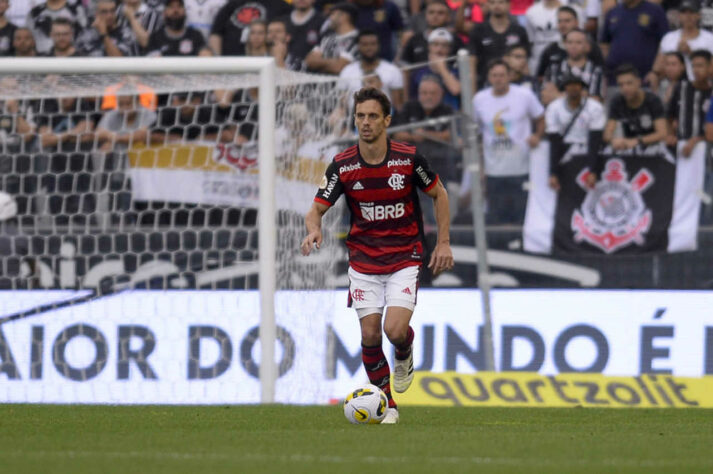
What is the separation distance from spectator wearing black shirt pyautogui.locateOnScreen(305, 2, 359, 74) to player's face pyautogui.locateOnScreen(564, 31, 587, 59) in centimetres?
238

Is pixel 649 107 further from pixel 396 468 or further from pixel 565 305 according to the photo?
pixel 396 468

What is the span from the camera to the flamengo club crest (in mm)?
12000

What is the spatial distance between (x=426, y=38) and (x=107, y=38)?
3.88 meters

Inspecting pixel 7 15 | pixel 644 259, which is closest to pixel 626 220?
pixel 644 259

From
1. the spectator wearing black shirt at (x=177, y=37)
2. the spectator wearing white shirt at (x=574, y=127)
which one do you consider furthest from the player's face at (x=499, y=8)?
the spectator wearing black shirt at (x=177, y=37)

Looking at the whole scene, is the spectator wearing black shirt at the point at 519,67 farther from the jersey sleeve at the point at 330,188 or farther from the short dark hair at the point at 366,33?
the jersey sleeve at the point at 330,188

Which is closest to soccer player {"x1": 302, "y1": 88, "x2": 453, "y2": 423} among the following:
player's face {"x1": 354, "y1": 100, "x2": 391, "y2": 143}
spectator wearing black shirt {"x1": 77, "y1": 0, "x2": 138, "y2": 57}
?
player's face {"x1": 354, "y1": 100, "x2": 391, "y2": 143}

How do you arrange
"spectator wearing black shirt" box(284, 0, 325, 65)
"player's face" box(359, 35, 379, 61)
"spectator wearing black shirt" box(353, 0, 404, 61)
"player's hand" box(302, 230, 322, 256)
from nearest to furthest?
"player's hand" box(302, 230, 322, 256)
"player's face" box(359, 35, 379, 61)
"spectator wearing black shirt" box(284, 0, 325, 65)
"spectator wearing black shirt" box(353, 0, 404, 61)

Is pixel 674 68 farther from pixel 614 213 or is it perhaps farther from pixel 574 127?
pixel 614 213

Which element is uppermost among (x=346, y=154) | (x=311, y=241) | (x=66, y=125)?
(x=66, y=125)

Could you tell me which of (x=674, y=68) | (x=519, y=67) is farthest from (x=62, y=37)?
(x=674, y=68)

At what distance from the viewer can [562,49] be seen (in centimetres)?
1341

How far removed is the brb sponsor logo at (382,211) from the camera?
790 cm

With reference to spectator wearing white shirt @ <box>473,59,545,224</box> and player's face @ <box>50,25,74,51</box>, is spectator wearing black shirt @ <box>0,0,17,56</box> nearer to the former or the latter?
player's face @ <box>50,25,74,51</box>
